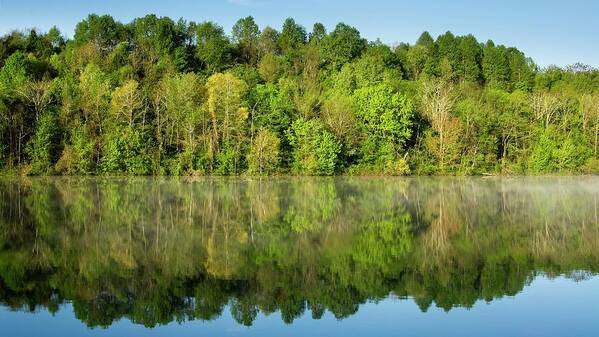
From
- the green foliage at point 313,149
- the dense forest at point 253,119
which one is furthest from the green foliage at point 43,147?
the green foliage at point 313,149

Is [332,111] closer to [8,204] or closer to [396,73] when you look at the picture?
[396,73]

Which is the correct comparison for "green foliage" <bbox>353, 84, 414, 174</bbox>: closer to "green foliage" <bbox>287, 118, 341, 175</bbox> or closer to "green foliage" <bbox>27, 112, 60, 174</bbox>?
"green foliage" <bbox>287, 118, 341, 175</bbox>

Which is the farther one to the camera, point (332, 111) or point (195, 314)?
point (332, 111)

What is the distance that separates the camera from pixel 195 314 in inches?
547

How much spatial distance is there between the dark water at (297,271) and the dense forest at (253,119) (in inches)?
1377

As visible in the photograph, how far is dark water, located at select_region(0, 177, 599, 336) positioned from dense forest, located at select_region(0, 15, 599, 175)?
35.0m

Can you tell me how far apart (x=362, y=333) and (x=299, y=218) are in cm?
1619

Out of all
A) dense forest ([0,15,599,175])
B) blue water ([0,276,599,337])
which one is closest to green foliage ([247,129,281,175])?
dense forest ([0,15,599,175])

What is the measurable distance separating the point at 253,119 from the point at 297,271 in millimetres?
54737

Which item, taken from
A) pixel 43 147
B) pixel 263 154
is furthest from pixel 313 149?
pixel 43 147

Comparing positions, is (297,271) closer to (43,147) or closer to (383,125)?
(43,147)

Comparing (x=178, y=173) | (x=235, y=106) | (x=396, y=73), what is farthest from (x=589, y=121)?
(x=178, y=173)

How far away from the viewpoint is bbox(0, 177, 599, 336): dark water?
13.4 metres

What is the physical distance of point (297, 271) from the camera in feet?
58.0
